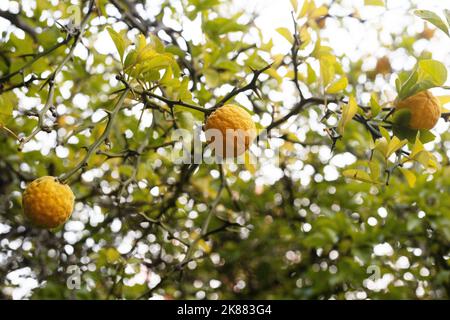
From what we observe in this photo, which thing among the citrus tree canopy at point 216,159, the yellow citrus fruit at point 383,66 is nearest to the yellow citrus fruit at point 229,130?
the citrus tree canopy at point 216,159

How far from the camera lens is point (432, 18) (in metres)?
0.93

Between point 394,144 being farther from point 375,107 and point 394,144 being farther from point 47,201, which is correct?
point 47,201

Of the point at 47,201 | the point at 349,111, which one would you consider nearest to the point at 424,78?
the point at 349,111

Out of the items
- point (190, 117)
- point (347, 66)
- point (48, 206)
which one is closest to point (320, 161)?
point (347, 66)

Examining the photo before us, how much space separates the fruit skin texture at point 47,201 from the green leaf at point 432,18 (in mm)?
711

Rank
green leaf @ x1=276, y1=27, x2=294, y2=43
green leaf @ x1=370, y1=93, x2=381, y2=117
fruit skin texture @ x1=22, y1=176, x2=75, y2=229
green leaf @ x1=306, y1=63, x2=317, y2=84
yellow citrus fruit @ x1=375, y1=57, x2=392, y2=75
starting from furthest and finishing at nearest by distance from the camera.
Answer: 1. yellow citrus fruit @ x1=375, y1=57, x2=392, y2=75
2. green leaf @ x1=306, y1=63, x2=317, y2=84
3. green leaf @ x1=276, y1=27, x2=294, y2=43
4. green leaf @ x1=370, y1=93, x2=381, y2=117
5. fruit skin texture @ x1=22, y1=176, x2=75, y2=229

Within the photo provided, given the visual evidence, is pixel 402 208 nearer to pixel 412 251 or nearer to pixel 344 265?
pixel 412 251

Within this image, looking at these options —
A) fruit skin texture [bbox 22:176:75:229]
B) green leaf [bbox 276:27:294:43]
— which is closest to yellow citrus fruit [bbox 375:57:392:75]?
green leaf [bbox 276:27:294:43]

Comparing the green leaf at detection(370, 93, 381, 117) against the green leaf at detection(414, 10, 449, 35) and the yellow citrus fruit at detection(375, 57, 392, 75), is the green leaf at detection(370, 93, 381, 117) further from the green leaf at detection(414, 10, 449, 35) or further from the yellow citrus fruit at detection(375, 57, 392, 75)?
the yellow citrus fruit at detection(375, 57, 392, 75)

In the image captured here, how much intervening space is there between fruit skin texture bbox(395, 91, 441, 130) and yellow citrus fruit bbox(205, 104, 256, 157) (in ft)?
1.01

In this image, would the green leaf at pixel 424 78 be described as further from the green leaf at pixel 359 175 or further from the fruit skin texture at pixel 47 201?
the fruit skin texture at pixel 47 201

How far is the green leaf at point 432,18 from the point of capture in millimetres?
925

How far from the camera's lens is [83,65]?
5.67 feet

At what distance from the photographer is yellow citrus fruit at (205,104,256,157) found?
0.90m
